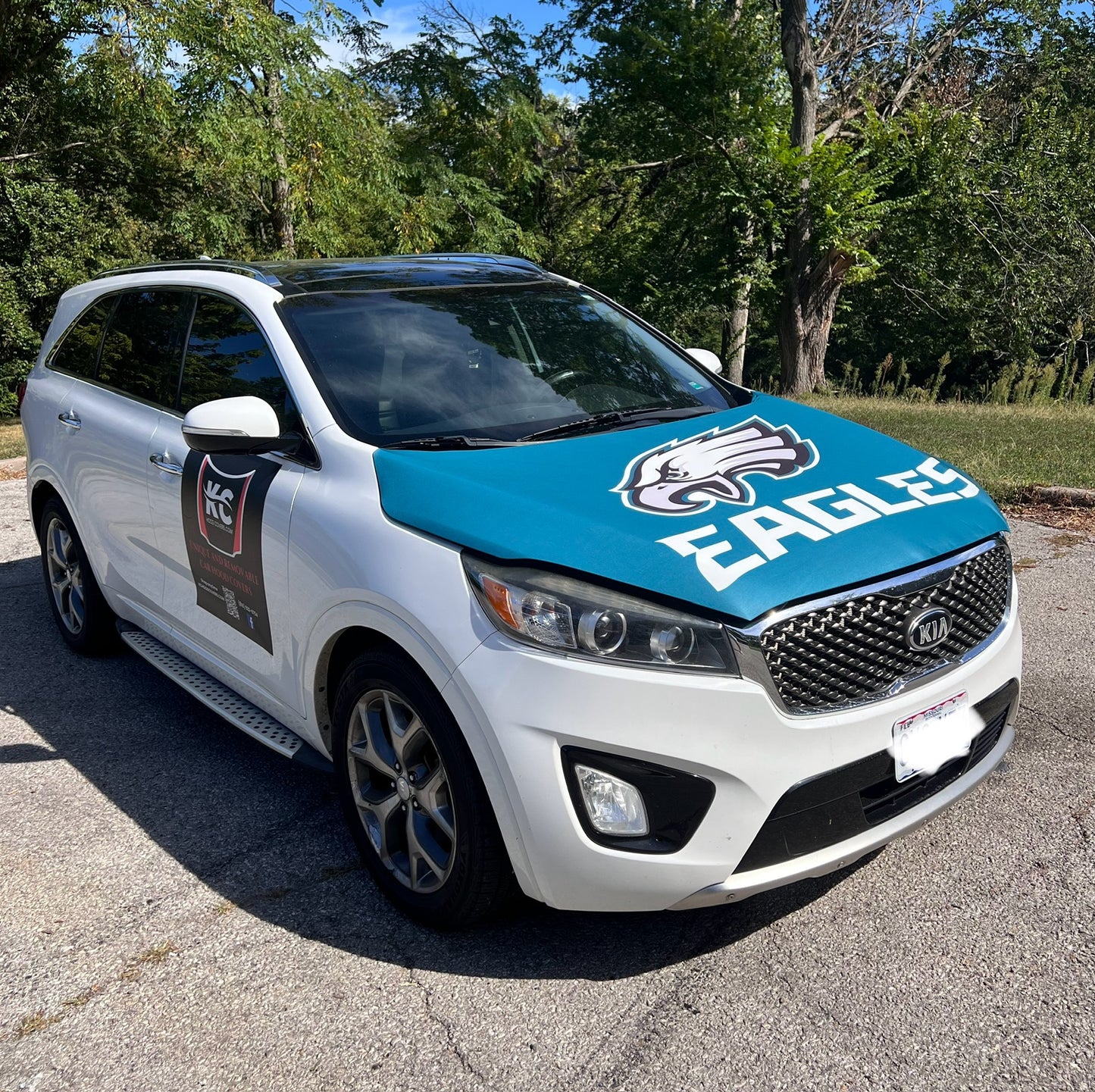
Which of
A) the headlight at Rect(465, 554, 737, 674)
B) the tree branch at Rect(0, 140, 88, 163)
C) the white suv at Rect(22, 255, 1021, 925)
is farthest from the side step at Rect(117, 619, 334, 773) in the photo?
the tree branch at Rect(0, 140, 88, 163)

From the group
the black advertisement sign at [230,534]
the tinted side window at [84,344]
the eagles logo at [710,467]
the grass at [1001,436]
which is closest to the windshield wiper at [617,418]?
the eagles logo at [710,467]

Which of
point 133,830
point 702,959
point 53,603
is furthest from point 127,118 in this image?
point 702,959

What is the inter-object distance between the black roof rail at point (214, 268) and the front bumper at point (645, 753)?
2105 millimetres

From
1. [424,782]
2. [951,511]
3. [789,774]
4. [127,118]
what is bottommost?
[424,782]

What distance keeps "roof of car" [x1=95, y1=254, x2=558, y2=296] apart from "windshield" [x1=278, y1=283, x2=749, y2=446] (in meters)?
0.08

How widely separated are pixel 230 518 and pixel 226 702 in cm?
73

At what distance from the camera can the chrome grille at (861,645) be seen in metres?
2.48

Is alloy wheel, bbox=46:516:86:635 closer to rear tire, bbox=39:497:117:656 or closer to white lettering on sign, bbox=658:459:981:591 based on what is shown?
rear tire, bbox=39:497:117:656

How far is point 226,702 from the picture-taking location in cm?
381

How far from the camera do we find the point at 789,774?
2.46 metres

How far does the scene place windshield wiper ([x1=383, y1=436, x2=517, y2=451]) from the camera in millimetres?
3131

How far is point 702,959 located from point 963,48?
27542mm

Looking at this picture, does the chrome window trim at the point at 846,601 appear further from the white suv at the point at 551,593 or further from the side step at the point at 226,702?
the side step at the point at 226,702

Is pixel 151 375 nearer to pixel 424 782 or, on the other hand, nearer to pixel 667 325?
pixel 424 782
